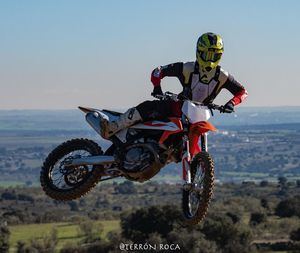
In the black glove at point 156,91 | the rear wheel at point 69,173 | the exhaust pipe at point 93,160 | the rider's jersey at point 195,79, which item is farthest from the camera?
the rear wheel at point 69,173

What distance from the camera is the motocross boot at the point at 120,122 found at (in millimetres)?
17734

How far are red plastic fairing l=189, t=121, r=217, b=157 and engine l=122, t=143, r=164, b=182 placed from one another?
29.0 inches

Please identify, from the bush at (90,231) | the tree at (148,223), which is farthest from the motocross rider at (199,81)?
the bush at (90,231)

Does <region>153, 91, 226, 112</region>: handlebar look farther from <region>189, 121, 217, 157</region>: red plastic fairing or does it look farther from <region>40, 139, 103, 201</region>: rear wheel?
<region>40, 139, 103, 201</region>: rear wheel

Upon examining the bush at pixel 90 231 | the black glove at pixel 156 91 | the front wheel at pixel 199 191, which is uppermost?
the black glove at pixel 156 91

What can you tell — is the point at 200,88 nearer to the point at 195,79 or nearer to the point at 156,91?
the point at 195,79

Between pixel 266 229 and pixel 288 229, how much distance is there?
99.8 inches

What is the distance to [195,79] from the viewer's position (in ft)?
56.4

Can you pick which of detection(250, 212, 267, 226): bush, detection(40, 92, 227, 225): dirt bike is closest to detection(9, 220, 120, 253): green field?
detection(250, 212, 267, 226): bush

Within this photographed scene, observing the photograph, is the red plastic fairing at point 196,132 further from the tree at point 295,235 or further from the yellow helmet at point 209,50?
the tree at point 295,235

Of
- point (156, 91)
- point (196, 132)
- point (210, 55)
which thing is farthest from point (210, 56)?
point (196, 132)

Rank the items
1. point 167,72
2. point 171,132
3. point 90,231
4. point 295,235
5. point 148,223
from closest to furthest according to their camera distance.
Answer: point 171,132 → point 167,72 → point 148,223 → point 295,235 → point 90,231

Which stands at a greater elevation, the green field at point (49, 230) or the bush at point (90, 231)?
the bush at point (90, 231)

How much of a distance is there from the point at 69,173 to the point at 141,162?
7.53 feet
